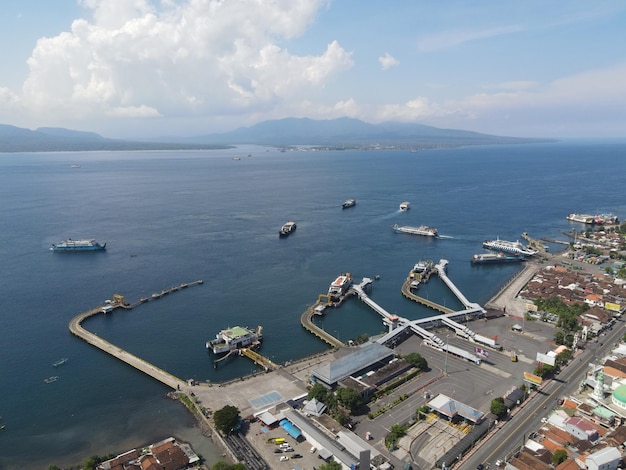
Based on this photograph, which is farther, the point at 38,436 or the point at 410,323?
the point at 410,323

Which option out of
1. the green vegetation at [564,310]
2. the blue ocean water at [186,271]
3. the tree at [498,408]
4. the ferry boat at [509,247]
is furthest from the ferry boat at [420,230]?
the tree at [498,408]

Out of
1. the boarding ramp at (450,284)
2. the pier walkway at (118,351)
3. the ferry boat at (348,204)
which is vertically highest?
the ferry boat at (348,204)

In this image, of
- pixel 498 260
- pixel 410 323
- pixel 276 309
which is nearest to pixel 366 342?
pixel 410 323

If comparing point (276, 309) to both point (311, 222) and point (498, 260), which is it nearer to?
point (498, 260)

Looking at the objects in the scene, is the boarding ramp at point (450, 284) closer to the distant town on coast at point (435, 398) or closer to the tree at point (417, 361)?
the distant town on coast at point (435, 398)

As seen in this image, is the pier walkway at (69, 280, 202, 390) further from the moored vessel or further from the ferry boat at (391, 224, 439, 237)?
the ferry boat at (391, 224, 439, 237)

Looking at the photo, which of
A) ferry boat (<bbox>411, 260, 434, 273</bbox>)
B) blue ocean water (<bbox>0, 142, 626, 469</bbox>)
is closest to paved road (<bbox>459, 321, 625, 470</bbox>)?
A: blue ocean water (<bbox>0, 142, 626, 469</bbox>)
